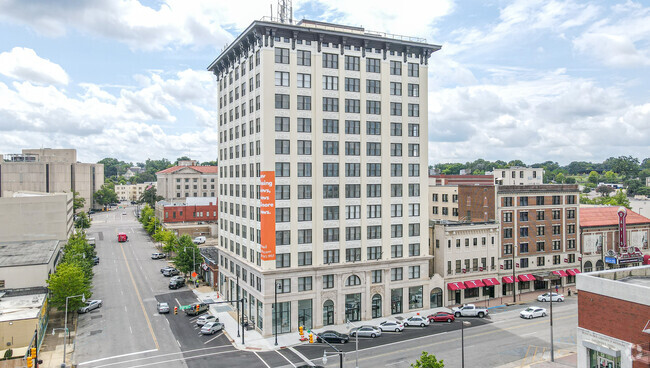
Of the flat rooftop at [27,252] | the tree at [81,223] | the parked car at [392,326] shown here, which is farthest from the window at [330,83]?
the tree at [81,223]

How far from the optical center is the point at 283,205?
56.5 metres

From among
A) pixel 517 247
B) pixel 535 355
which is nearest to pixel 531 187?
pixel 517 247

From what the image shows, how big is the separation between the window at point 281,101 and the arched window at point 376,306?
27.9 meters

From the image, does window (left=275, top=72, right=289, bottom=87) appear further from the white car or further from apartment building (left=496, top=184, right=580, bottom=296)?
the white car

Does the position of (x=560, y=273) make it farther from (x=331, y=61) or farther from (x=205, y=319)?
(x=205, y=319)

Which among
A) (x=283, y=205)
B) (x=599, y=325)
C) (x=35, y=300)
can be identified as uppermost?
(x=283, y=205)

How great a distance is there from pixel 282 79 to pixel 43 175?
483 feet

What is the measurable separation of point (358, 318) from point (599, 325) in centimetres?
3380

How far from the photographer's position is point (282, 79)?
2259 inches

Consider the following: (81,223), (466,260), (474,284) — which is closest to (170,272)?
(466,260)

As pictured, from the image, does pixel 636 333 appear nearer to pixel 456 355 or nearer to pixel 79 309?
pixel 456 355

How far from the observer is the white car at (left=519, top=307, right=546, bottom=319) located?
60781 millimetres

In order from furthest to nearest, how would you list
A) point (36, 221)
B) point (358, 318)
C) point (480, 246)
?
point (36, 221), point (480, 246), point (358, 318)

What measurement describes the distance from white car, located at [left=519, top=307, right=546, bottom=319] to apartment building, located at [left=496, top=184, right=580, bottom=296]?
929 centimetres
